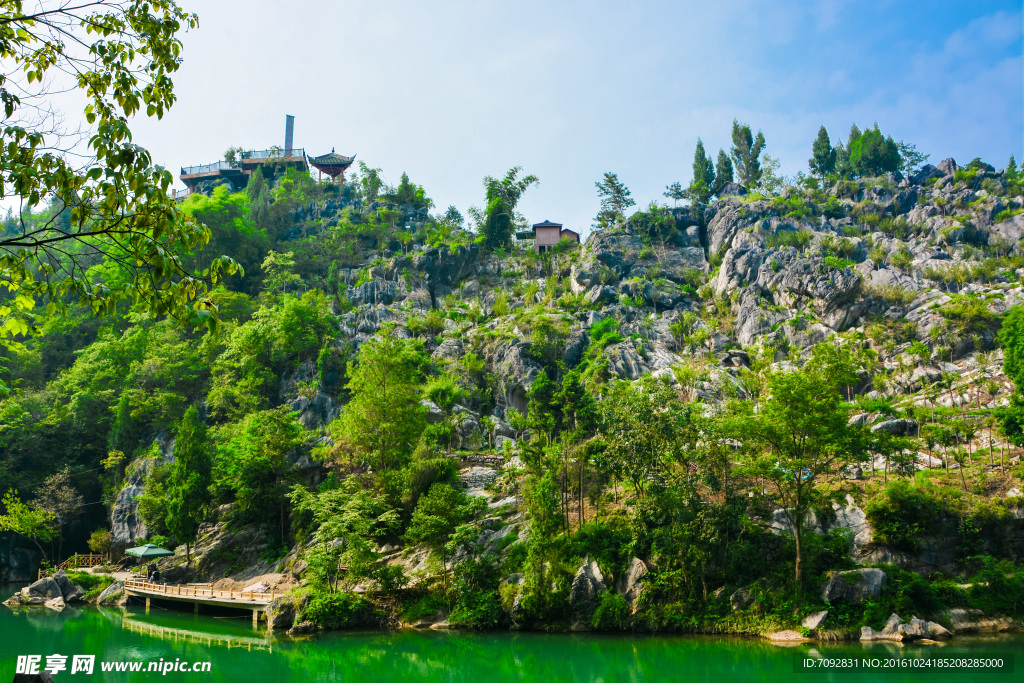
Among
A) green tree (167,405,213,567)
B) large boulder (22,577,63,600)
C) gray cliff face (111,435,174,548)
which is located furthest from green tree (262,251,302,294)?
large boulder (22,577,63,600)

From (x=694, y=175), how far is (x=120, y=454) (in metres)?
51.6

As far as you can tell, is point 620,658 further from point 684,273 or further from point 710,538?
point 684,273

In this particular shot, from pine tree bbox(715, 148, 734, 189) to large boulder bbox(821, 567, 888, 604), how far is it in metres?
47.3

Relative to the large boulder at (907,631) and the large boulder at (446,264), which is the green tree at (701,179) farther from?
the large boulder at (907,631)

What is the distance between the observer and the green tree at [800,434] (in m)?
17.1

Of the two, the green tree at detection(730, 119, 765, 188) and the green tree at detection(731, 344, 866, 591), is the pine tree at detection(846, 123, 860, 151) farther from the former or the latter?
the green tree at detection(731, 344, 866, 591)

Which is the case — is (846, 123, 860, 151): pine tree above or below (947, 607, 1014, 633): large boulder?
above

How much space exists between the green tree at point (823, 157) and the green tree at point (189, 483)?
58.3 m

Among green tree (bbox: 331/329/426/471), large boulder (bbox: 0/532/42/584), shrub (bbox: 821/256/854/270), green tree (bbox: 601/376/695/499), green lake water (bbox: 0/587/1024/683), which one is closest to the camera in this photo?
green lake water (bbox: 0/587/1024/683)

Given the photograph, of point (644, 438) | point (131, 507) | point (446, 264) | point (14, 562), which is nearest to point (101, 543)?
point (131, 507)

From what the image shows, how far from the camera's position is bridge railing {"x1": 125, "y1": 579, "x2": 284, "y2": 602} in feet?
67.3

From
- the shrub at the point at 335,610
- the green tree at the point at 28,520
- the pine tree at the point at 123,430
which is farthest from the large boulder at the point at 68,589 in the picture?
the shrub at the point at 335,610

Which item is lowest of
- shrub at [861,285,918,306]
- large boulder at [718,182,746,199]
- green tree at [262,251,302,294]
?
shrub at [861,285,918,306]

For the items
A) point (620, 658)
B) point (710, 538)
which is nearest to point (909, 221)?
point (710, 538)
